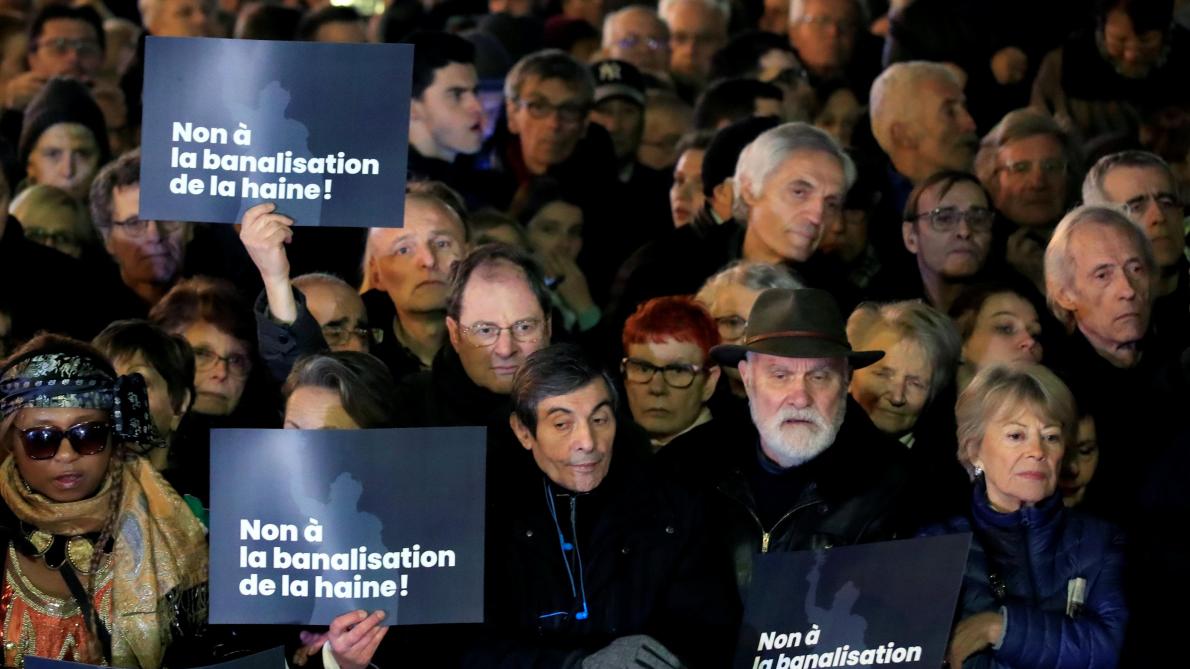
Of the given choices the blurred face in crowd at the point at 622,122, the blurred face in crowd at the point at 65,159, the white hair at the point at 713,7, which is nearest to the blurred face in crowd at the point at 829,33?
the white hair at the point at 713,7

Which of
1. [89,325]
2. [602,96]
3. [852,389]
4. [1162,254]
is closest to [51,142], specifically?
[89,325]

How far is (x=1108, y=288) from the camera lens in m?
7.27

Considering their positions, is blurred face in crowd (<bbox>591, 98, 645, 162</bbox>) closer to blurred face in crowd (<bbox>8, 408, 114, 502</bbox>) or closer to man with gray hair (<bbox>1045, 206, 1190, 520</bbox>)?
man with gray hair (<bbox>1045, 206, 1190, 520</bbox>)

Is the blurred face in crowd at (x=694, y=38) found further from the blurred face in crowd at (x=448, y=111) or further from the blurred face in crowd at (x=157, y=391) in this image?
the blurred face in crowd at (x=157, y=391)

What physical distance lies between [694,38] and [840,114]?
7.14 ft

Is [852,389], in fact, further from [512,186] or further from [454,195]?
[512,186]

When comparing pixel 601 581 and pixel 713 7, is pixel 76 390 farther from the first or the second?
pixel 713 7

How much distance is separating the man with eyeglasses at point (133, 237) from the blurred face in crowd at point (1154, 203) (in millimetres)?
3673

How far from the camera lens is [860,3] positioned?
38.8ft

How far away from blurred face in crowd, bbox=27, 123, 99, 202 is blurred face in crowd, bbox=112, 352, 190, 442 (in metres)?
2.92

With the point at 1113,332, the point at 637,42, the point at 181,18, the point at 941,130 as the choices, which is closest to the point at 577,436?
the point at 1113,332

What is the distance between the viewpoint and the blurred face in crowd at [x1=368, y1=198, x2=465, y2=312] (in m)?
7.61

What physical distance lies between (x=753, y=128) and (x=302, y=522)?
3.97 meters

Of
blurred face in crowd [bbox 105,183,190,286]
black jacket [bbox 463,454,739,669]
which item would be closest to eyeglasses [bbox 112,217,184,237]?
blurred face in crowd [bbox 105,183,190,286]
